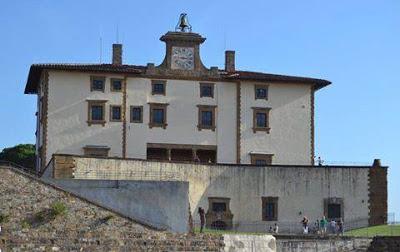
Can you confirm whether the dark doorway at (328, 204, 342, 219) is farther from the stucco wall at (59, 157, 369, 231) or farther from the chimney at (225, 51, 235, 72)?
the chimney at (225, 51, 235, 72)

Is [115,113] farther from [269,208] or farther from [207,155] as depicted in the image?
[269,208]

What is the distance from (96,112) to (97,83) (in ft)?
6.56

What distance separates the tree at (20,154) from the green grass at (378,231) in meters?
36.8

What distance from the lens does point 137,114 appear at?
6594cm

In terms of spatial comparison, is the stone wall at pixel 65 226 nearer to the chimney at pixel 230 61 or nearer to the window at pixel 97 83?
the window at pixel 97 83

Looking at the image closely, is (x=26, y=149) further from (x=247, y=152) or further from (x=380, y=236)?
(x=380, y=236)

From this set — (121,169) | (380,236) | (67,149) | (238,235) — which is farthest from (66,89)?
(380,236)

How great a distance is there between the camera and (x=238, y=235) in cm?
5172

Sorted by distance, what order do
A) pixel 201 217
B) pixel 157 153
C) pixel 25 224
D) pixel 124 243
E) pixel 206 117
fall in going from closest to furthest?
1. pixel 25 224
2. pixel 124 243
3. pixel 201 217
4. pixel 157 153
5. pixel 206 117

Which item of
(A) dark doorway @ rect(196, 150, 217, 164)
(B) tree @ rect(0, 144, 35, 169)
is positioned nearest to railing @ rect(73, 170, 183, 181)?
(A) dark doorway @ rect(196, 150, 217, 164)

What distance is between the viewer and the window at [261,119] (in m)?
67.5

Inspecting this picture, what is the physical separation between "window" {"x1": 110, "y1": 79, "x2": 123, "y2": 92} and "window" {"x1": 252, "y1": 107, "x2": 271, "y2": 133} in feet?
30.8

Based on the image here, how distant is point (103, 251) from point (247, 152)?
2115 cm

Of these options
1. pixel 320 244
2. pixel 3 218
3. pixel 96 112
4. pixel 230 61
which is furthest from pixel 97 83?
pixel 320 244
